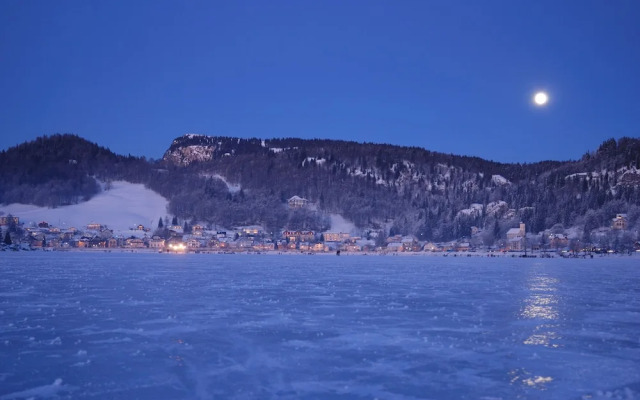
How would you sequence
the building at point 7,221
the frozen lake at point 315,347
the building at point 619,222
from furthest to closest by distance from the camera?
the building at point 7,221, the building at point 619,222, the frozen lake at point 315,347

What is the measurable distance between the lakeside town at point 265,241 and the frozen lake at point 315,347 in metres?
123

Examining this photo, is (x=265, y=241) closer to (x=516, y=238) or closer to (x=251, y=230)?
(x=251, y=230)

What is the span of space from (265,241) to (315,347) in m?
156

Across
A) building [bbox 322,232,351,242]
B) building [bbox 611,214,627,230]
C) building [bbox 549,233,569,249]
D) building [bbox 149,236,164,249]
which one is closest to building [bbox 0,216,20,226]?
building [bbox 149,236,164,249]

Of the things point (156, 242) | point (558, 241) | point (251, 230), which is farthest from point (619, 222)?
point (156, 242)

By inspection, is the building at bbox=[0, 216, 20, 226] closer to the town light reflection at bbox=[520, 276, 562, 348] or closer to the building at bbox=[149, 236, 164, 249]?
the building at bbox=[149, 236, 164, 249]

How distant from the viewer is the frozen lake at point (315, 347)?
9.65 meters

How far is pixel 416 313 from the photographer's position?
18719 mm

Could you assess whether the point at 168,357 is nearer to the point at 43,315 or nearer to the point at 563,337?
the point at 43,315

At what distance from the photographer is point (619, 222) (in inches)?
5335

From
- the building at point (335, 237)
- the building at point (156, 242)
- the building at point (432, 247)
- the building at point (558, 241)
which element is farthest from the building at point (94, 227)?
the building at point (558, 241)

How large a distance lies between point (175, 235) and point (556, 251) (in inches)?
4471

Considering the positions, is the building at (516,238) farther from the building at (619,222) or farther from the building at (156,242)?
the building at (156,242)

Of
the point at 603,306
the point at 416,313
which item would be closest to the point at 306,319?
the point at 416,313
